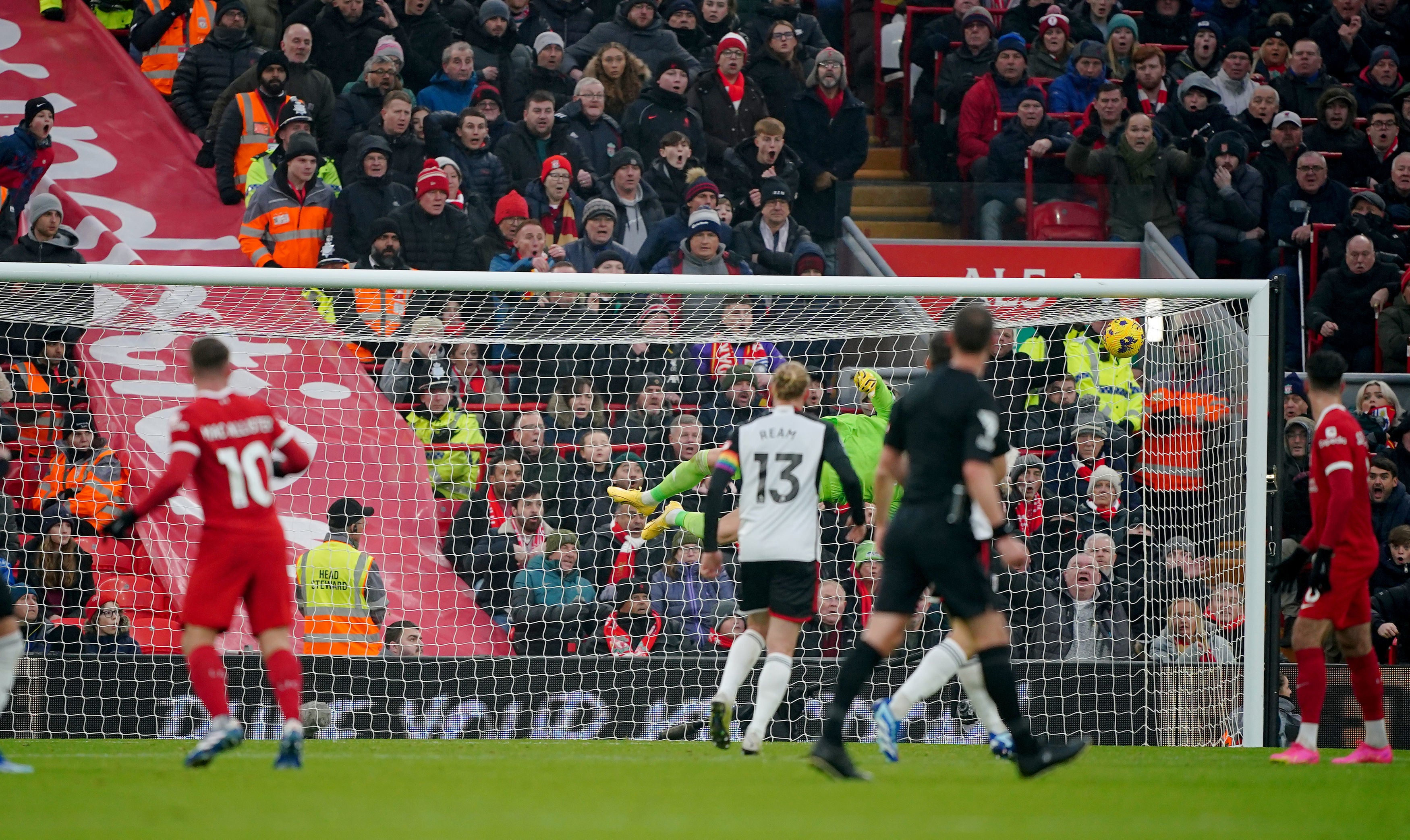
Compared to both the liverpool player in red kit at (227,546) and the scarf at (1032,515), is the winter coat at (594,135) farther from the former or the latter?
the liverpool player in red kit at (227,546)

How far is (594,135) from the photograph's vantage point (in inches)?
527

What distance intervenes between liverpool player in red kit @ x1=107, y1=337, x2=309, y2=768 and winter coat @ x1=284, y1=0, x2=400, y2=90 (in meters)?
7.64

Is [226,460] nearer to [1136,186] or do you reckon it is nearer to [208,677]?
[208,677]

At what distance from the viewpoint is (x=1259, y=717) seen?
30.2 feet

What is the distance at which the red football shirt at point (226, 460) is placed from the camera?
657 cm

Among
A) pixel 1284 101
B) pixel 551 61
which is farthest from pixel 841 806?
pixel 1284 101

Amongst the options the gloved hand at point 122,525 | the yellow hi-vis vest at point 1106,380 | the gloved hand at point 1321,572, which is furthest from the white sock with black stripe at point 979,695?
the gloved hand at point 122,525

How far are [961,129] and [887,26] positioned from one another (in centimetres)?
241

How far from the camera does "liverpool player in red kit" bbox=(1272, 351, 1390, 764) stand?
7648mm

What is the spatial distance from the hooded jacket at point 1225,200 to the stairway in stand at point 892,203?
2.40 meters

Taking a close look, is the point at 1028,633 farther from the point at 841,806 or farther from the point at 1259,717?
the point at 841,806

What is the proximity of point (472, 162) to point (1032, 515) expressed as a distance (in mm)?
5455

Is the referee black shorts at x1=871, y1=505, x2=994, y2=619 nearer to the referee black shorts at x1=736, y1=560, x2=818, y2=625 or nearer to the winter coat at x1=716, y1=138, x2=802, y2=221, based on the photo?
the referee black shorts at x1=736, y1=560, x2=818, y2=625

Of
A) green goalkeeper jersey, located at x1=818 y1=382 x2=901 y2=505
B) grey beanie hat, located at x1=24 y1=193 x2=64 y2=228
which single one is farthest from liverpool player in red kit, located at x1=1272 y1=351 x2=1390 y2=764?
grey beanie hat, located at x1=24 y1=193 x2=64 y2=228
